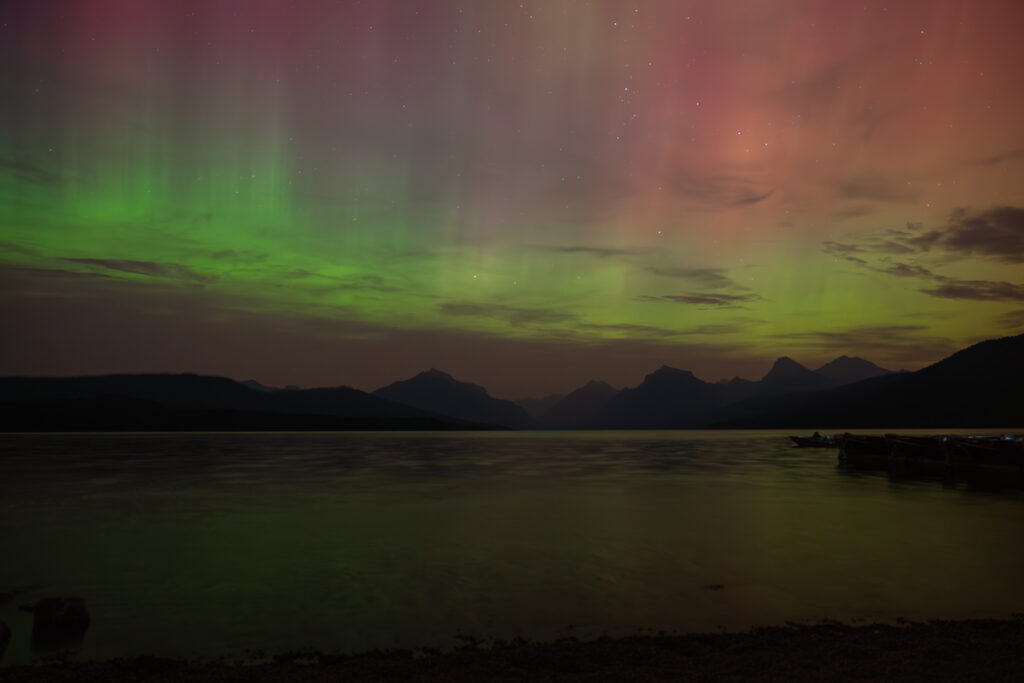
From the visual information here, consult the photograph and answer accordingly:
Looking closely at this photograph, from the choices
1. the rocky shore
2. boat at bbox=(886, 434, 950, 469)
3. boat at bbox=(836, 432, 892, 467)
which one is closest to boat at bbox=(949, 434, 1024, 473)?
boat at bbox=(886, 434, 950, 469)

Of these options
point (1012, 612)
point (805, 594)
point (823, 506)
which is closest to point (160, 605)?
point (805, 594)

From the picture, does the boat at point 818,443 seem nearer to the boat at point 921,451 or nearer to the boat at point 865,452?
the boat at point 865,452

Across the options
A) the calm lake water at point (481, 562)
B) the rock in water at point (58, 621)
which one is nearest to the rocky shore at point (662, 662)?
the calm lake water at point (481, 562)

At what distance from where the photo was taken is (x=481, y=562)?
21.5m

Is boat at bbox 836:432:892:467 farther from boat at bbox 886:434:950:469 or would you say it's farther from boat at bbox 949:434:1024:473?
boat at bbox 949:434:1024:473

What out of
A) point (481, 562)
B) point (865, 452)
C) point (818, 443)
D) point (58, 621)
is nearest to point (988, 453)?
point (865, 452)

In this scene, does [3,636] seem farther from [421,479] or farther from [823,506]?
[421,479]

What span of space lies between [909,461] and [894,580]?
6095 centimetres

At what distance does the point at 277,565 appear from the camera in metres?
21.1

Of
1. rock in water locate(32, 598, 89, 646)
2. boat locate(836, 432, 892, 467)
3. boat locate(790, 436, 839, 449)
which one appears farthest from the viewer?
boat locate(790, 436, 839, 449)

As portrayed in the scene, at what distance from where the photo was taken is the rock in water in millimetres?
13116

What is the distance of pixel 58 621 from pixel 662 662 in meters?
12.2

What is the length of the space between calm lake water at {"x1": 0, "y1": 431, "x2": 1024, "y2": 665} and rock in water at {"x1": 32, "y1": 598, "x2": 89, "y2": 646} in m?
0.32

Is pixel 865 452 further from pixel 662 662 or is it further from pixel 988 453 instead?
pixel 662 662
